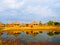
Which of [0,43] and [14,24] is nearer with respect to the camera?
[0,43]

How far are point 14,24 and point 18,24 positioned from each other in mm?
1539

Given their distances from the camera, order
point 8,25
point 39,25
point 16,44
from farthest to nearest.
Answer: point 39,25 → point 8,25 → point 16,44

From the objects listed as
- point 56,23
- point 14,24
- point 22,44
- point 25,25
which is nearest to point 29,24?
point 25,25

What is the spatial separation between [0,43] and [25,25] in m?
41.3

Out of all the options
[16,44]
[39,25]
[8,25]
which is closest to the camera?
[16,44]

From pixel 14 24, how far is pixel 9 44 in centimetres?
4021

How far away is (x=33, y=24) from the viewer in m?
65.2

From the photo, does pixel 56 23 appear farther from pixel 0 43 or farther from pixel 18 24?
pixel 0 43

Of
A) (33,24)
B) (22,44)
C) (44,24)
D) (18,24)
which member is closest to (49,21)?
(44,24)

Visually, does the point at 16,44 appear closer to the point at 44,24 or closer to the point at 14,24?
the point at 14,24

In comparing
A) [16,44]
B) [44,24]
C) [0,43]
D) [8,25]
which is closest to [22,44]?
[16,44]

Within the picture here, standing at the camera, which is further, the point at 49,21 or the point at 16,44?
the point at 49,21

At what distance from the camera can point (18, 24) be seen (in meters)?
65.0

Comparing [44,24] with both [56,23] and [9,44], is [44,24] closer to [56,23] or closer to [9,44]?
[56,23]
